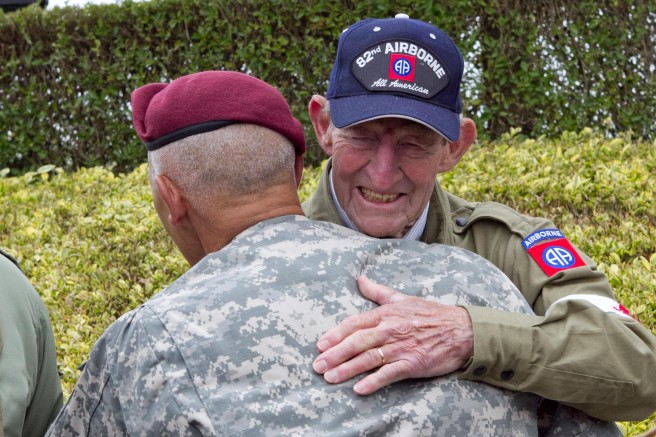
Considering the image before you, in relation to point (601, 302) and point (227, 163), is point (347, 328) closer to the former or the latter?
point (227, 163)

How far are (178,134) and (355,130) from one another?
74 cm

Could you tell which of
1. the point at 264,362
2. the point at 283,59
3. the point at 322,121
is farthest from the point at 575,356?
the point at 283,59

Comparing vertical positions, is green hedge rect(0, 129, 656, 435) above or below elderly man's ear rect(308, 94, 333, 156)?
below

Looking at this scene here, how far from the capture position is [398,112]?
113 inches

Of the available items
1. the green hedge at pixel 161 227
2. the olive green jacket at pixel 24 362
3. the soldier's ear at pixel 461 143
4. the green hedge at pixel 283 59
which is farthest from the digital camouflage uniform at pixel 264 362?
the green hedge at pixel 283 59

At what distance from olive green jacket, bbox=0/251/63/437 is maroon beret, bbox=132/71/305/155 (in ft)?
2.17

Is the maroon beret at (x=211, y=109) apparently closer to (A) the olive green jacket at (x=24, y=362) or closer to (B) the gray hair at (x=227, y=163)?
(B) the gray hair at (x=227, y=163)

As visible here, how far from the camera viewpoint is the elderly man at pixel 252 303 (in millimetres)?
2131

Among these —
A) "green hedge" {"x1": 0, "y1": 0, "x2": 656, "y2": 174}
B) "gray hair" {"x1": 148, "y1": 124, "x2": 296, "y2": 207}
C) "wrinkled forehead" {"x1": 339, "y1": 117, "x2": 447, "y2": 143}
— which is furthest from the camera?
"green hedge" {"x1": 0, "y1": 0, "x2": 656, "y2": 174}

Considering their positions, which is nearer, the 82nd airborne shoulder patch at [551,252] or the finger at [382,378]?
the finger at [382,378]

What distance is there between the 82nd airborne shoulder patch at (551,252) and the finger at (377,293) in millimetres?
683

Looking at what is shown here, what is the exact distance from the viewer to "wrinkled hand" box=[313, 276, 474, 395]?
7.14 ft

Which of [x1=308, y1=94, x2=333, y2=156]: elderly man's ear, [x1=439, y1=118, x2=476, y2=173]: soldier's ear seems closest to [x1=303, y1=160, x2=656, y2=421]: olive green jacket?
[x1=439, y1=118, x2=476, y2=173]: soldier's ear

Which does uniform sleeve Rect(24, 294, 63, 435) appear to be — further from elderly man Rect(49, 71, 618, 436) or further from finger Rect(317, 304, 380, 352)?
finger Rect(317, 304, 380, 352)
